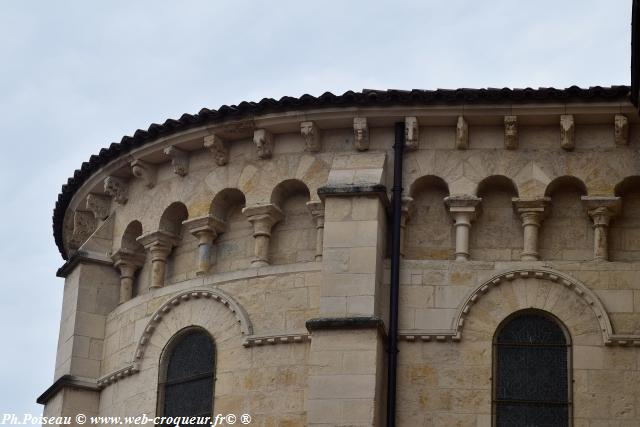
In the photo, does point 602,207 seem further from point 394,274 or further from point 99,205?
point 99,205

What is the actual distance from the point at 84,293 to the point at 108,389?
1753 millimetres

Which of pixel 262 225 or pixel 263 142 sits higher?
pixel 263 142

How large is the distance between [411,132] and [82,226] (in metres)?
6.87

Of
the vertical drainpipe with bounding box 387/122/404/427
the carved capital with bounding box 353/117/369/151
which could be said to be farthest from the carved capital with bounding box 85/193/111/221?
the vertical drainpipe with bounding box 387/122/404/427

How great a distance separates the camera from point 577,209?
25.5 m

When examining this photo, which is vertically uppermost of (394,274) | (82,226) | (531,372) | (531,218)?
(82,226)

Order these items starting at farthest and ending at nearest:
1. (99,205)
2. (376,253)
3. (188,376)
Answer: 1. (99,205)
2. (188,376)
3. (376,253)

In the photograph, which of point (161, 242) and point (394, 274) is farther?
point (161, 242)

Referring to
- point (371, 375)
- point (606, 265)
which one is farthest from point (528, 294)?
point (371, 375)

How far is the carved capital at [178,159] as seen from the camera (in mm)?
27406

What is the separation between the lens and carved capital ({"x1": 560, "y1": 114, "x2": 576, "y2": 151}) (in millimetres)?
25422

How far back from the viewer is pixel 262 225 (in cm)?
2644

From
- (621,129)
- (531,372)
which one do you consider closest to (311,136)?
(621,129)

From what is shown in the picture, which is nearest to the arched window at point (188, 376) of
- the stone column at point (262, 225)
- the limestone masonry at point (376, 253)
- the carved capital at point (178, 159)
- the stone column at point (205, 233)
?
the limestone masonry at point (376, 253)
